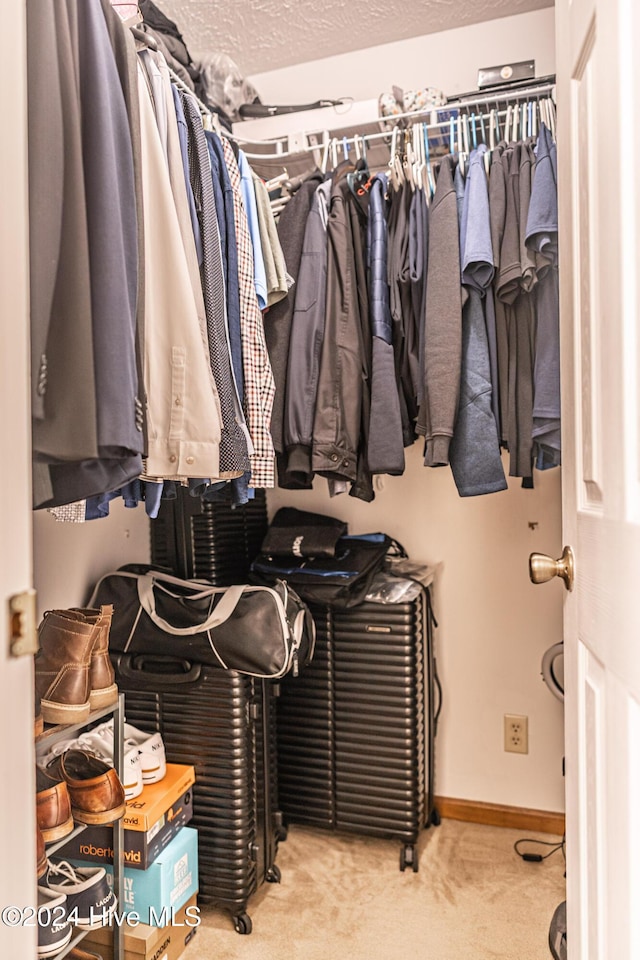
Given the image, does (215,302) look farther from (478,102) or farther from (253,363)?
(478,102)

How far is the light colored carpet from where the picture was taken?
1577 millimetres

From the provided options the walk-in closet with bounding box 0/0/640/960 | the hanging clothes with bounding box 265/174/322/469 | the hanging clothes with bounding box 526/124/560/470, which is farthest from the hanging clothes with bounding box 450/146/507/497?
the hanging clothes with bounding box 265/174/322/469

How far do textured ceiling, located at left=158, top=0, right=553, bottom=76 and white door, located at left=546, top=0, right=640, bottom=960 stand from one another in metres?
1.38

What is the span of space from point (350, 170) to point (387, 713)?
147 centimetres

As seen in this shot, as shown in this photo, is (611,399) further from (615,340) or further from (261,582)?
(261,582)

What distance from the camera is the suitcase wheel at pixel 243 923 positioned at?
5.34ft

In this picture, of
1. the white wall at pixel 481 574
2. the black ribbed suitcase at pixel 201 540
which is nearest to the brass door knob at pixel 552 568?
the black ribbed suitcase at pixel 201 540

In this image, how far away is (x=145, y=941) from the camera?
141 cm

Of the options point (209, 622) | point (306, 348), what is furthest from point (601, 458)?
point (209, 622)

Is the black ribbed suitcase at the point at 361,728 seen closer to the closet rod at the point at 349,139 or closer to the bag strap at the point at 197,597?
the bag strap at the point at 197,597

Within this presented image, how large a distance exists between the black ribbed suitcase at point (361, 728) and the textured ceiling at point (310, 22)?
1.75 metres

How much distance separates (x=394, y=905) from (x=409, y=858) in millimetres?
165

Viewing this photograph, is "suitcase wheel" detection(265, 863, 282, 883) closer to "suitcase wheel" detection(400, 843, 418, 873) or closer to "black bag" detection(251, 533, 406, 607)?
"suitcase wheel" detection(400, 843, 418, 873)

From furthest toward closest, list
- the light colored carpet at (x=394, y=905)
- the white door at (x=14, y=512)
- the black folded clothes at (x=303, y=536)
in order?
the black folded clothes at (x=303, y=536), the light colored carpet at (x=394, y=905), the white door at (x=14, y=512)
